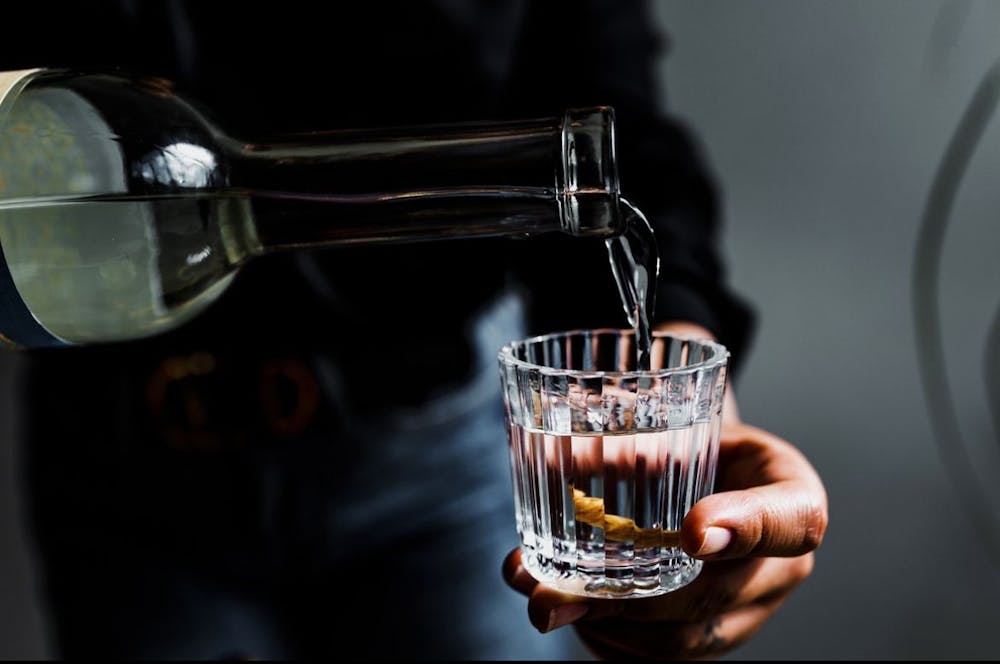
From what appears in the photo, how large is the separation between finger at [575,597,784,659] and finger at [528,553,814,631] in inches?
0.6

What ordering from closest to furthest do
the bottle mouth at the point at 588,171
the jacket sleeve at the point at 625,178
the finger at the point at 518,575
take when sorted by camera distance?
the bottle mouth at the point at 588,171, the finger at the point at 518,575, the jacket sleeve at the point at 625,178

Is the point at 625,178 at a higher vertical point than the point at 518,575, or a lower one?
higher

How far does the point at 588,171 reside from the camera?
1.50 ft

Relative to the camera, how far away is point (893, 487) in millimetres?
A: 1283

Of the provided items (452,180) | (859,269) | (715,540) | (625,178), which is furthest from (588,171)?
(859,269)

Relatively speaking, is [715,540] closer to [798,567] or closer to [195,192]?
[798,567]

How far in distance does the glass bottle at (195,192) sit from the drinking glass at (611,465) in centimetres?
8

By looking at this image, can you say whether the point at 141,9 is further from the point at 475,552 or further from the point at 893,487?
the point at 893,487

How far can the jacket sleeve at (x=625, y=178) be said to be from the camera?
77 centimetres

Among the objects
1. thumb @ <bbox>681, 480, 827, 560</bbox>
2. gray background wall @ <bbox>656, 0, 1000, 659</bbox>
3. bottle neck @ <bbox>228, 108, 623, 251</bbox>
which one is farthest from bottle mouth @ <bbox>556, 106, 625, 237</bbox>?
gray background wall @ <bbox>656, 0, 1000, 659</bbox>

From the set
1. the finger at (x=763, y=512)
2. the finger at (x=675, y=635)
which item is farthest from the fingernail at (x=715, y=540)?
the finger at (x=675, y=635)

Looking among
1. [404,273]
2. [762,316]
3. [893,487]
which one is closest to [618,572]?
[404,273]

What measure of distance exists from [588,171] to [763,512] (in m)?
0.19

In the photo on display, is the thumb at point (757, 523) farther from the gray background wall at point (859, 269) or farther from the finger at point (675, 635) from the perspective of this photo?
the gray background wall at point (859, 269)
